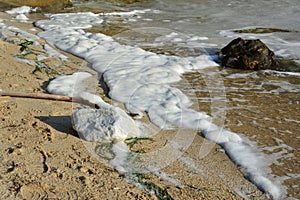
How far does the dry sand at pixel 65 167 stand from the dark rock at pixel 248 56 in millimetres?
2532

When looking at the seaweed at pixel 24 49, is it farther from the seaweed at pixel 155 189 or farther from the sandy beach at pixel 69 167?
the seaweed at pixel 155 189

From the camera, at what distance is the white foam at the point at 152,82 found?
3.25m

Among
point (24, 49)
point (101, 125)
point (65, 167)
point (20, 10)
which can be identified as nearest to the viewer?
point (65, 167)

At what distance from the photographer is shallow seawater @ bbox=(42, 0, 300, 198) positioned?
3.52 meters

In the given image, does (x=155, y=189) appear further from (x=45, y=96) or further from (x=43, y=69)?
(x=43, y=69)

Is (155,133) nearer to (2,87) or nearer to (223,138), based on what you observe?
(223,138)

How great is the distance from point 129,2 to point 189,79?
304 inches

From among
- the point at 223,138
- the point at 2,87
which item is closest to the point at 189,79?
the point at 223,138

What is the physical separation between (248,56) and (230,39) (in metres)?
1.89

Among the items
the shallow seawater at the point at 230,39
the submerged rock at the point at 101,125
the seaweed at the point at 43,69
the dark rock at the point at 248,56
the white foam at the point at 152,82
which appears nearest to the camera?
the submerged rock at the point at 101,125

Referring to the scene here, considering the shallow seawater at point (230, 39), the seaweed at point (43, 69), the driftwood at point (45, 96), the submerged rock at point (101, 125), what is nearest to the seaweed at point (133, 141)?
the submerged rock at point (101, 125)

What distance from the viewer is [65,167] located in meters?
2.66

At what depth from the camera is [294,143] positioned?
338cm

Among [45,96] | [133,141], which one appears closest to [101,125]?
[133,141]
